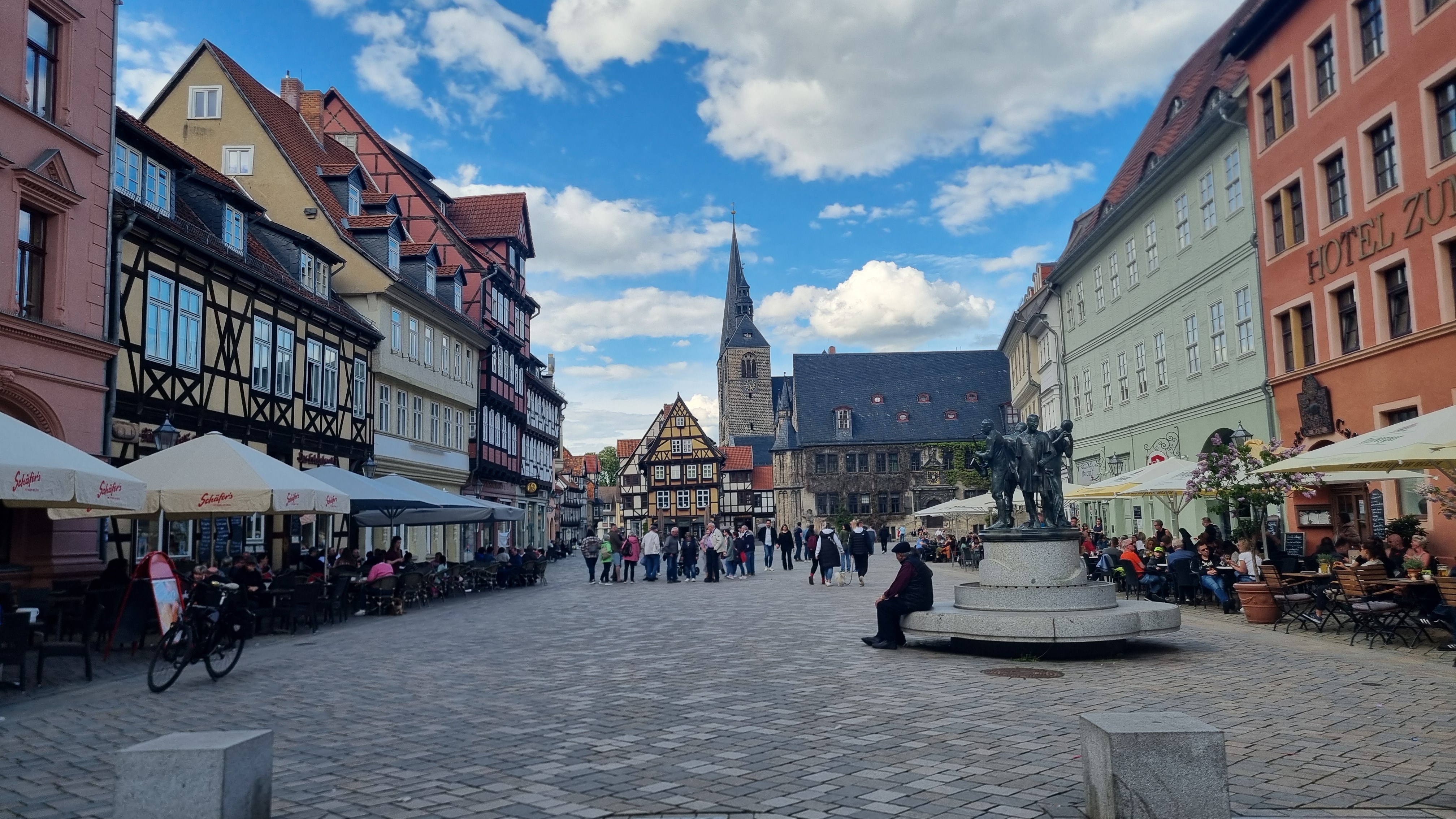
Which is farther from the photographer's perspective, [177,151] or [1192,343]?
[1192,343]

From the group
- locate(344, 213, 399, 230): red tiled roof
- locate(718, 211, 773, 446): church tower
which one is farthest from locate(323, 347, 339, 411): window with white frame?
locate(718, 211, 773, 446): church tower

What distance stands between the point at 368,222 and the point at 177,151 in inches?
391

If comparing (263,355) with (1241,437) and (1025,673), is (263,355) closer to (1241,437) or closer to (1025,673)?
(1025,673)

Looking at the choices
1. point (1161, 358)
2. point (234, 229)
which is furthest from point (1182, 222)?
point (234, 229)

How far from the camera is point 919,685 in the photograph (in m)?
9.70

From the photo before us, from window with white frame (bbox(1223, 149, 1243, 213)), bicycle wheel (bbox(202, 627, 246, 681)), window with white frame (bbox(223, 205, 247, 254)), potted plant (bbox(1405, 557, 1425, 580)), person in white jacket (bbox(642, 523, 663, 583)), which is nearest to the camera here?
Answer: bicycle wheel (bbox(202, 627, 246, 681))

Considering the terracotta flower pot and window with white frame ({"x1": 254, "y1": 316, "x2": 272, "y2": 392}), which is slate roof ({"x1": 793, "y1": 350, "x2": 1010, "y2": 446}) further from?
the terracotta flower pot

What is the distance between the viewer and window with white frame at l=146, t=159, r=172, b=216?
64.7 ft

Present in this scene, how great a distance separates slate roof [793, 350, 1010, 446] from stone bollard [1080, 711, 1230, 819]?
258 ft

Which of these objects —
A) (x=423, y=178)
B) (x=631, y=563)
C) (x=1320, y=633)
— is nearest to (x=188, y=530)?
(x=631, y=563)

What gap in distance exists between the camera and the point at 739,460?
321 ft

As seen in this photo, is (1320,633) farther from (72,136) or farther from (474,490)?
(474,490)

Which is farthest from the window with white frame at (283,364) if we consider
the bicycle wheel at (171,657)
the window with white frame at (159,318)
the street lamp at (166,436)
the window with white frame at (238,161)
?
the bicycle wheel at (171,657)

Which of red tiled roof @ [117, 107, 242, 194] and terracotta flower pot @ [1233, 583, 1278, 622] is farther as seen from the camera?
red tiled roof @ [117, 107, 242, 194]
